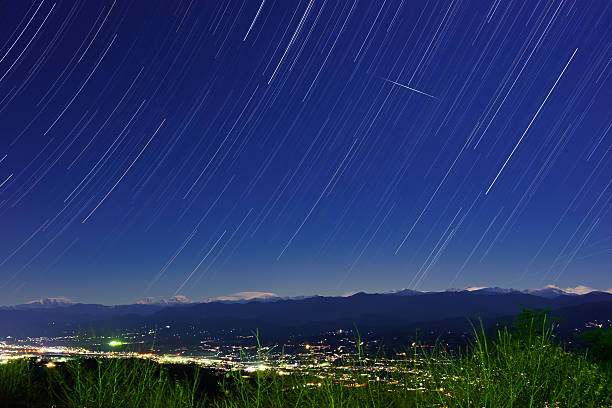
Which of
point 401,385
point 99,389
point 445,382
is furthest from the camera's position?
point 401,385

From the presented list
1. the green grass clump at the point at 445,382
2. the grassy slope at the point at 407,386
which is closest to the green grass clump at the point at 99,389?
the grassy slope at the point at 407,386

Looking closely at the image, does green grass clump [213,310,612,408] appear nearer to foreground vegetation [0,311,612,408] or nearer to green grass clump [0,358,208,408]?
foreground vegetation [0,311,612,408]

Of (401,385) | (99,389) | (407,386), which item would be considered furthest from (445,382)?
(99,389)

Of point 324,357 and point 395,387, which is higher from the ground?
point 324,357

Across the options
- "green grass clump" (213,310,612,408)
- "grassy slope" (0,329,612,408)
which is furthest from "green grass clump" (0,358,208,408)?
"green grass clump" (213,310,612,408)

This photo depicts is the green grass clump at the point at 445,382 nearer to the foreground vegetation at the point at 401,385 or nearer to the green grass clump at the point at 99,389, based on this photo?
the foreground vegetation at the point at 401,385

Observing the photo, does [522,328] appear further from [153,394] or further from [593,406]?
[153,394]

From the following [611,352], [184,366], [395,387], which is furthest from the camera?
[611,352]

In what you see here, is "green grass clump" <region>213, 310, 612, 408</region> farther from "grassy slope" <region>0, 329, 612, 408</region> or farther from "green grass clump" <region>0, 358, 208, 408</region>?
"green grass clump" <region>0, 358, 208, 408</region>

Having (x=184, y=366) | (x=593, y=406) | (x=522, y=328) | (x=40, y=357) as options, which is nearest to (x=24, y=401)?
(x=184, y=366)

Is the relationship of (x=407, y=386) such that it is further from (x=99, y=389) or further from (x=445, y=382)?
(x=99, y=389)

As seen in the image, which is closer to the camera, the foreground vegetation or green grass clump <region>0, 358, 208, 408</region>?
the foreground vegetation
